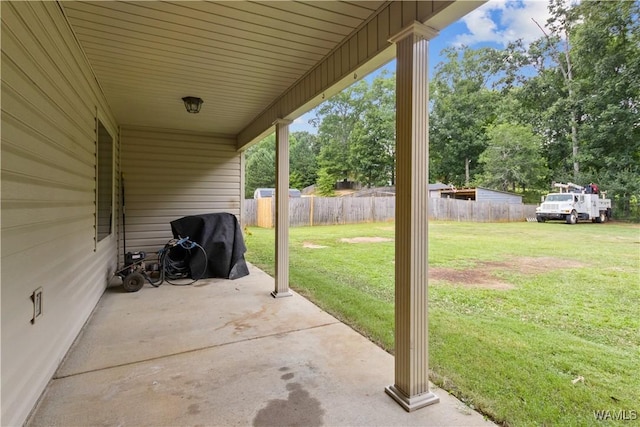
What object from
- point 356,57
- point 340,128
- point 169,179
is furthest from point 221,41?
point 340,128

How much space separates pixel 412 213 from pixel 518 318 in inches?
98.8

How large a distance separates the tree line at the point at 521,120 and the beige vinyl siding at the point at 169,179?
5.52m

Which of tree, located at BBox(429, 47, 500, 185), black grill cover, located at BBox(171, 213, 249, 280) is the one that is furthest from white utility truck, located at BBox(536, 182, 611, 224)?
black grill cover, located at BBox(171, 213, 249, 280)

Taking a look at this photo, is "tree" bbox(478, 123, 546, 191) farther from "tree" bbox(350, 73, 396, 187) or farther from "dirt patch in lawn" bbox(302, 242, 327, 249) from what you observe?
"dirt patch in lawn" bbox(302, 242, 327, 249)

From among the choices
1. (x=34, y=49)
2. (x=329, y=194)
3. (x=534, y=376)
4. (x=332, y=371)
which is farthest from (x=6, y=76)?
(x=329, y=194)

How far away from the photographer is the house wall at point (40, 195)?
1.52 m

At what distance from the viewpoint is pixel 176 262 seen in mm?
5012

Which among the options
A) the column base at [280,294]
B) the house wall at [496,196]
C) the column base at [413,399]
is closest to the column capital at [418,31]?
the column base at [413,399]

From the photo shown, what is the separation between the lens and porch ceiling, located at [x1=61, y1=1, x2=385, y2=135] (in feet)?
6.88

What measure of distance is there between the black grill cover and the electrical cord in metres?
0.08

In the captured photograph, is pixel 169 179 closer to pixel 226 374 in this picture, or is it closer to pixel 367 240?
pixel 226 374

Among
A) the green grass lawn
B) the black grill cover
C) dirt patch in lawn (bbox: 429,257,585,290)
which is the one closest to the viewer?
the green grass lawn

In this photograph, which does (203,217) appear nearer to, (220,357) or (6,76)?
(220,357)

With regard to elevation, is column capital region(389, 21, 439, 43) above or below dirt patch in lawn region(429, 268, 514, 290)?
above
